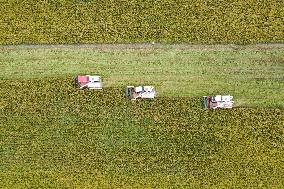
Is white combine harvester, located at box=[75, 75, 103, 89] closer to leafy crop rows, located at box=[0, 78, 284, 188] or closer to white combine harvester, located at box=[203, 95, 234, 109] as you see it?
leafy crop rows, located at box=[0, 78, 284, 188]

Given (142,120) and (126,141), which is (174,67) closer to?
(142,120)

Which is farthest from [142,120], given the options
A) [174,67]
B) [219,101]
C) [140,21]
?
[140,21]

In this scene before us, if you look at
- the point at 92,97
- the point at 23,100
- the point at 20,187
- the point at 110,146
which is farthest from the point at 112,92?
the point at 20,187

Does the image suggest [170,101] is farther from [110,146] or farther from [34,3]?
[34,3]

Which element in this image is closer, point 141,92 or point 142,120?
point 141,92

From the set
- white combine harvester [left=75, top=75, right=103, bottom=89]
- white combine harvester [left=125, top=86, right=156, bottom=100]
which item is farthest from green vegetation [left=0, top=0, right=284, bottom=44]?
white combine harvester [left=125, top=86, right=156, bottom=100]

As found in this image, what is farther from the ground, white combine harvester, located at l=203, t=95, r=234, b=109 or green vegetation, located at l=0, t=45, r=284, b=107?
green vegetation, located at l=0, t=45, r=284, b=107
